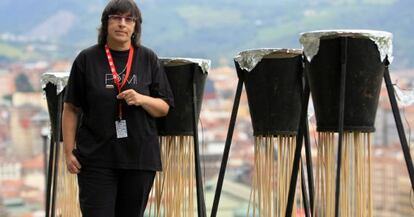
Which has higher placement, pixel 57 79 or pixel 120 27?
pixel 120 27

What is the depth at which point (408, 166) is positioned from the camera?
2.41m

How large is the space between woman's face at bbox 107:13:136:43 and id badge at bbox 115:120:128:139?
0.89 ft

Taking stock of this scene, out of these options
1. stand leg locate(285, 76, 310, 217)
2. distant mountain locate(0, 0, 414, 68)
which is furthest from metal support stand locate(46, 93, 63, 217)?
distant mountain locate(0, 0, 414, 68)

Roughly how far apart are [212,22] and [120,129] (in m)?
103

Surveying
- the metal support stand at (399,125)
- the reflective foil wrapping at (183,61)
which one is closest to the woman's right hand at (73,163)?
the reflective foil wrapping at (183,61)

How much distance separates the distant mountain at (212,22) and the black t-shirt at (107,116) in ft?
232

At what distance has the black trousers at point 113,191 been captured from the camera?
2525 millimetres

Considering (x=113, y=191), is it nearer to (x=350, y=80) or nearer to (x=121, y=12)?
(x=121, y=12)

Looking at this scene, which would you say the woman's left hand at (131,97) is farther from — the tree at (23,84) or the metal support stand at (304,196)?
the tree at (23,84)

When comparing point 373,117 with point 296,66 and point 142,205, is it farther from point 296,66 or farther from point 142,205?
point 142,205

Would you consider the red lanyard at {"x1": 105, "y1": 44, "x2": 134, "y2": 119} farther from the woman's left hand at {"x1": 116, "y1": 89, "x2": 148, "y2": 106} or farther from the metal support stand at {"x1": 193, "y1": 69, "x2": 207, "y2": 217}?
the metal support stand at {"x1": 193, "y1": 69, "x2": 207, "y2": 217}

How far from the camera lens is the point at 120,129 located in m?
2.52

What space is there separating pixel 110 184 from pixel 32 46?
95421 millimetres

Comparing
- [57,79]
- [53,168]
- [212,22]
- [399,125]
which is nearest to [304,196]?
[399,125]
